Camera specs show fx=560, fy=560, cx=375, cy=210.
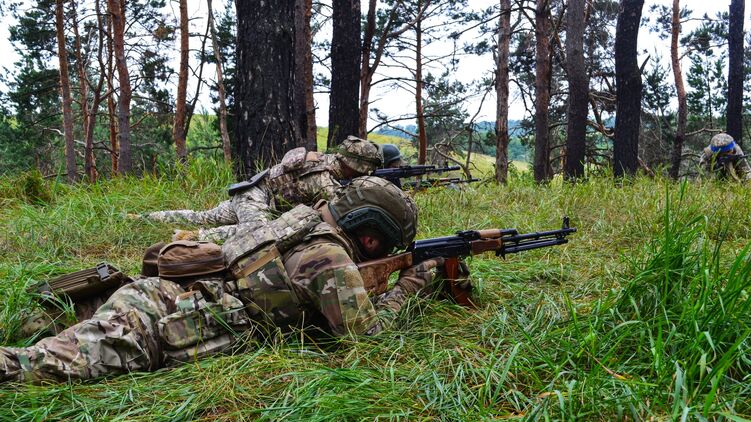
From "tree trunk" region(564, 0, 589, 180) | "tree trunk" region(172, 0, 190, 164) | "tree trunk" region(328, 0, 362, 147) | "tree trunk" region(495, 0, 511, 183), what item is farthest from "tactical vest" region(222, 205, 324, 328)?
"tree trunk" region(172, 0, 190, 164)

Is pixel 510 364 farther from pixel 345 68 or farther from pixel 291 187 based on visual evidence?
pixel 345 68

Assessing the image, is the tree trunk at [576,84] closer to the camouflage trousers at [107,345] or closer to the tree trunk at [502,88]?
the tree trunk at [502,88]

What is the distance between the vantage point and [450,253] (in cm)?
359

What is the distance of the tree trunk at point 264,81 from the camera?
6500mm

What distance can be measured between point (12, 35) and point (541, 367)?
2044 centimetres

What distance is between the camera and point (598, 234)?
506 cm

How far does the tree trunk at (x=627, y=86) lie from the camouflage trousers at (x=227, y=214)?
6555 millimetres

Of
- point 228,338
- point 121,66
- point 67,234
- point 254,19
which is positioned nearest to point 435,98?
point 121,66

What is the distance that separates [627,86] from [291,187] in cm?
687

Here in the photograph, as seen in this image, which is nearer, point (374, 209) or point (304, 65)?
point (374, 209)

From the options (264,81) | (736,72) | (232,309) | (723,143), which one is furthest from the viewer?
(736,72)

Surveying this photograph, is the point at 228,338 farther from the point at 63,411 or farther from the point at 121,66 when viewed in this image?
the point at 121,66

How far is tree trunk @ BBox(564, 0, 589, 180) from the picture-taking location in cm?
1054

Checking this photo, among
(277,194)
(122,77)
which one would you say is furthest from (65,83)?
(277,194)
